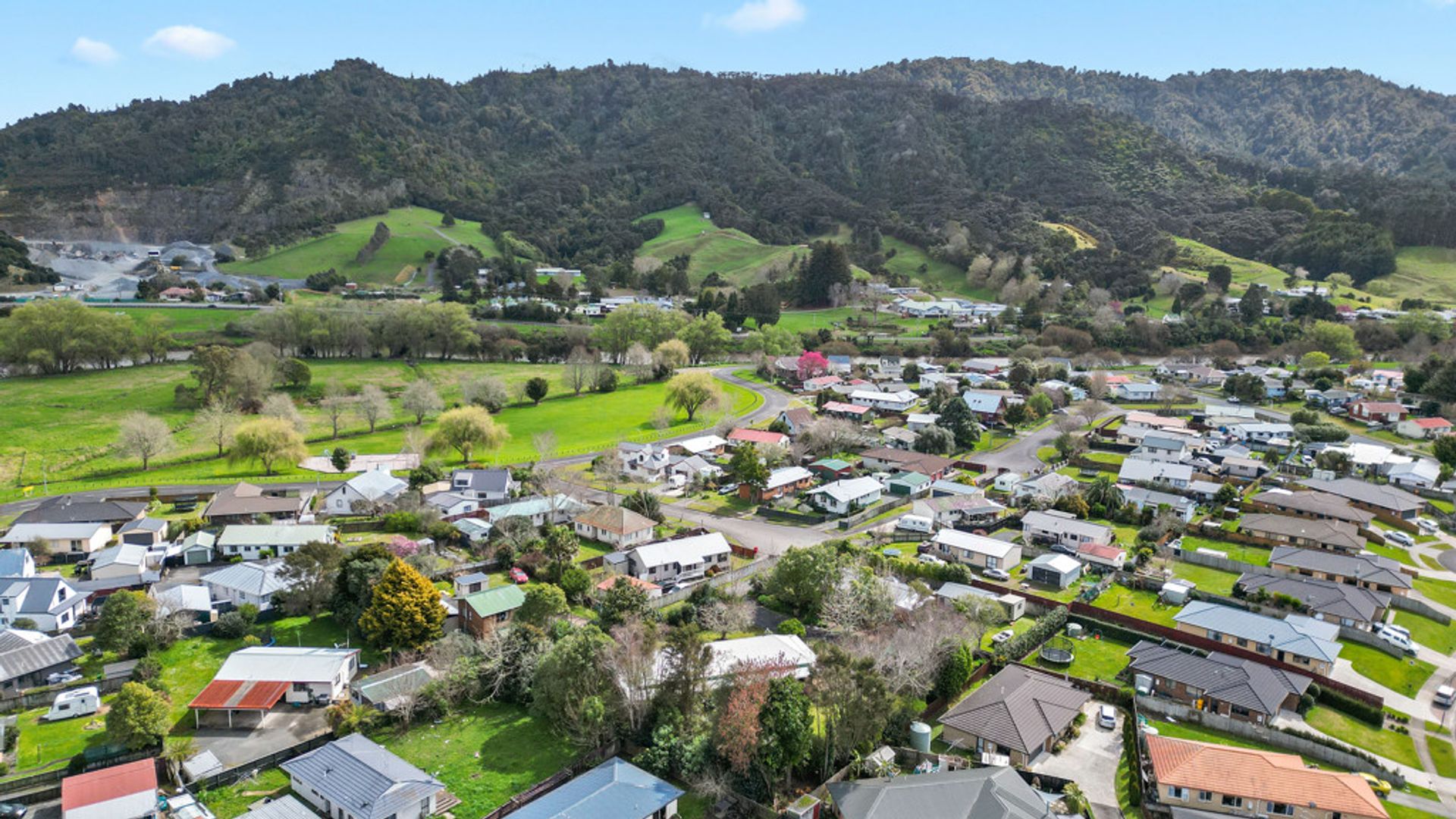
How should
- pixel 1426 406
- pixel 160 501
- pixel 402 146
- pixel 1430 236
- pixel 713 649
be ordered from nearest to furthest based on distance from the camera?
pixel 713 649, pixel 160 501, pixel 1426 406, pixel 1430 236, pixel 402 146

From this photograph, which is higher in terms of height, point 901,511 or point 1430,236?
point 1430,236

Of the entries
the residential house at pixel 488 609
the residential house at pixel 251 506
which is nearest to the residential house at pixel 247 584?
the residential house at pixel 488 609

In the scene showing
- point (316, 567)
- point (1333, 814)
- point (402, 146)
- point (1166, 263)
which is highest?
point (402, 146)

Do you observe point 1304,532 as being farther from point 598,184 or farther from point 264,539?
point 598,184

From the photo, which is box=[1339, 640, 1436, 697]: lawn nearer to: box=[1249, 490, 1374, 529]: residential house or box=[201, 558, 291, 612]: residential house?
box=[1249, 490, 1374, 529]: residential house

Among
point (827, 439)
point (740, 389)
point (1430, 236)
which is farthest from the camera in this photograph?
point (1430, 236)

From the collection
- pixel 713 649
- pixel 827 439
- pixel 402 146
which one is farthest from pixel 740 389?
pixel 402 146

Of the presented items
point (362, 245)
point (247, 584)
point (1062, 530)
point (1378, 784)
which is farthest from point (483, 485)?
point (362, 245)

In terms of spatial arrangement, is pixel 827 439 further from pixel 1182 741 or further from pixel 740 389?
pixel 1182 741
